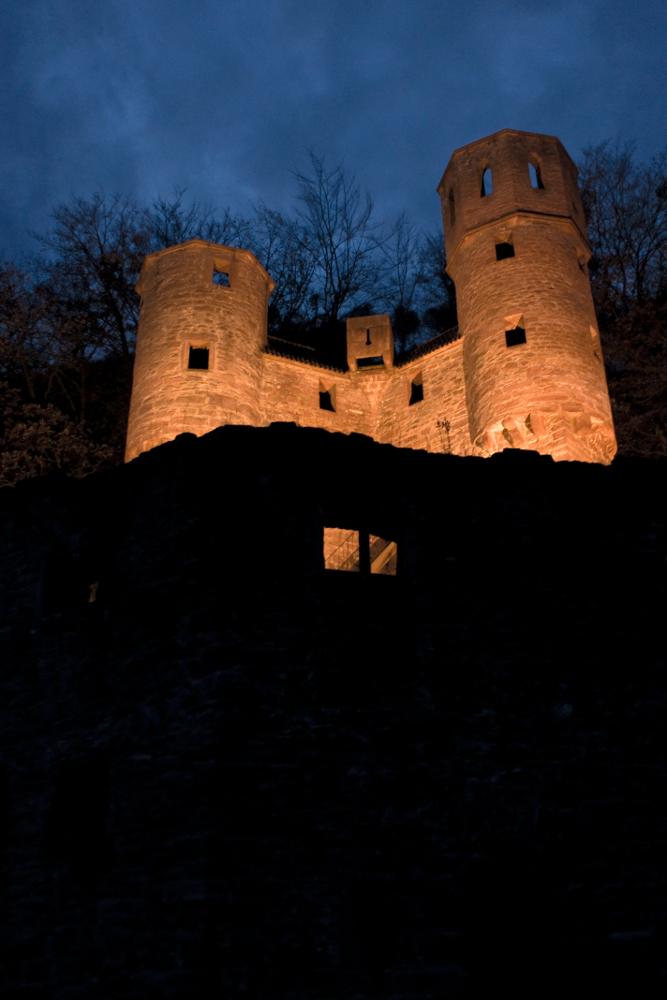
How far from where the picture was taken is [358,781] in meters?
8.96

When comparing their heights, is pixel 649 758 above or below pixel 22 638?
below

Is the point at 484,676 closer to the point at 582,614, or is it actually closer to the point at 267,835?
the point at 582,614

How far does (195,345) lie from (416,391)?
643 cm

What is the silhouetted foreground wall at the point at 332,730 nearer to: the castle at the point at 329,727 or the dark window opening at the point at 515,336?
the castle at the point at 329,727

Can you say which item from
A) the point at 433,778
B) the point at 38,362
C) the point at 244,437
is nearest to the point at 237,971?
the point at 433,778

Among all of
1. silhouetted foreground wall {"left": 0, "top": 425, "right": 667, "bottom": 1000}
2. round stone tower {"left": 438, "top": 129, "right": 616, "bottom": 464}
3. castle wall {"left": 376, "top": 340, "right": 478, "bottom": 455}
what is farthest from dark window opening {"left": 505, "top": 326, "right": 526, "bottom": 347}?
silhouetted foreground wall {"left": 0, "top": 425, "right": 667, "bottom": 1000}

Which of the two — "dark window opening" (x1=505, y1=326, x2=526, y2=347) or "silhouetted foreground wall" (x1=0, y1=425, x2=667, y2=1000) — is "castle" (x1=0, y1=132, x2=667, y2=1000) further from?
"dark window opening" (x1=505, y1=326, x2=526, y2=347)

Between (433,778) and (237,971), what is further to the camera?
(433,778)

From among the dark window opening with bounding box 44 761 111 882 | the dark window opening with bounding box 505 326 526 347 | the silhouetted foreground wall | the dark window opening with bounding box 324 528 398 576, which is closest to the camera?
the silhouetted foreground wall

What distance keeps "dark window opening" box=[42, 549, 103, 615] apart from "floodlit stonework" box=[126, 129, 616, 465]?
1056 centimetres

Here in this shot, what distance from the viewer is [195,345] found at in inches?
912

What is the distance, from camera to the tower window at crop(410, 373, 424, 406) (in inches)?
983

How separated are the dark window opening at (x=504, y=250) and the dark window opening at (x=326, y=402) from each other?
610 centimetres

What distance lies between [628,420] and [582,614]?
51.8 ft
